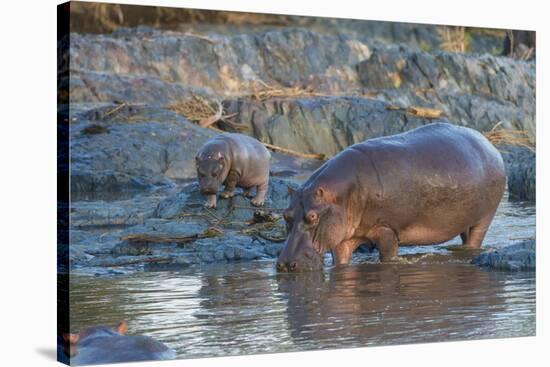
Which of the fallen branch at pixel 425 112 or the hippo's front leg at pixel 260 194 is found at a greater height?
the fallen branch at pixel 425 112

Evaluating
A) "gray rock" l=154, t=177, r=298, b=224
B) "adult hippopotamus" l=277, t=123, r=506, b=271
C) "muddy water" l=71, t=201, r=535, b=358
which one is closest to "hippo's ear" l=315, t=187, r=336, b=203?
"adult hippopotamus" l=277, t=123, r=506, b=271

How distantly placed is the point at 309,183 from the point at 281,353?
2.38 meters

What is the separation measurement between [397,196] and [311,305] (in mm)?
2183

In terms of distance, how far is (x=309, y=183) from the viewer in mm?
13031

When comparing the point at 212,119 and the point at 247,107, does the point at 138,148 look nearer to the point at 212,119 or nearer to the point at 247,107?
the point at 212,119

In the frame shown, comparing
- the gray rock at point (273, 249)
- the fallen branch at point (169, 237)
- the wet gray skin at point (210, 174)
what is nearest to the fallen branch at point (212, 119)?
the wet gray skin at point (210, 174)

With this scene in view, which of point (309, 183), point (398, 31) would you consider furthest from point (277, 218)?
point (398, 31)

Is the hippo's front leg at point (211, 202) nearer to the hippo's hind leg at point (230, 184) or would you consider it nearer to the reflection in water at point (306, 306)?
the hippo's hind leg at point (230, 184)

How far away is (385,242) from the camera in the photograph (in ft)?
44.3

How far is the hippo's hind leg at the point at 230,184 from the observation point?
15516 mm

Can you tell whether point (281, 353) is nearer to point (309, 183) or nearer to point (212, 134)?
point (309, 183)

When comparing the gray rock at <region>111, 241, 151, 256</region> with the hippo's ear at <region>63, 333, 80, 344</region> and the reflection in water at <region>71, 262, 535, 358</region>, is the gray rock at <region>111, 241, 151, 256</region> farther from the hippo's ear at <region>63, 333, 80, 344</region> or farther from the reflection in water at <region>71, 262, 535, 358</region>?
the hippo's ear at <region>63, 333, 80, 344</region>

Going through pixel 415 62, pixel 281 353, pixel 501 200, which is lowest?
pixel 281 353

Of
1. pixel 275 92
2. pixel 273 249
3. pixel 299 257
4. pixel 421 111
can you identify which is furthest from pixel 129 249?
pixel 421 111
